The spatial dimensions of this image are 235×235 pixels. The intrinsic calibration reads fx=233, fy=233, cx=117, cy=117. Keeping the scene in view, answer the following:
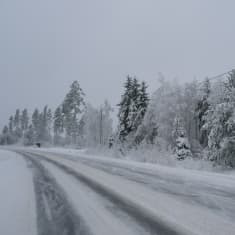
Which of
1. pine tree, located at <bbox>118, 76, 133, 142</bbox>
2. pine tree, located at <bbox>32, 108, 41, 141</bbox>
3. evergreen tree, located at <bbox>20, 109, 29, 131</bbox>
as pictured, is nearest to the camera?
pine tree, located at <bbox>118, 76, 133, 142</bbox>

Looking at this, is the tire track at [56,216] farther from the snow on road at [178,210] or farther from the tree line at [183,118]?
the tree line at [183,118]

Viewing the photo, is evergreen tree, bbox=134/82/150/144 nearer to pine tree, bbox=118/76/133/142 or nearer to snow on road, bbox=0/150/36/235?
pine tree, bbox=118/76/133/142

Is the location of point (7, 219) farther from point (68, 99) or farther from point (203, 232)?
point (68, 99)

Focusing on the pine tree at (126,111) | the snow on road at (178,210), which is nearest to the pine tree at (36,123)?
the pine tree at (126,111)

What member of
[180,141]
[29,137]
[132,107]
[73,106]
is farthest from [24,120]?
[180,141]

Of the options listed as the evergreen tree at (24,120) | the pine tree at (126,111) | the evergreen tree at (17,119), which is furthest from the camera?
the evergreen tree at (17,119)

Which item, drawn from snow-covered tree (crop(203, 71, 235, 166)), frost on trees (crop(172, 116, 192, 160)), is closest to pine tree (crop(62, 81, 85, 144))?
frost on trees (crop(172, 116, 192, 160))

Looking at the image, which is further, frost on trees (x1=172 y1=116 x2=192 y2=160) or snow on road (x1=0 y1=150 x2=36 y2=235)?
frost on trees (x1=172 y1=116 x2=192 y2=160)

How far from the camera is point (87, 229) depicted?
3.55 metres

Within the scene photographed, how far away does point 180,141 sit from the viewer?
22000 millimetres

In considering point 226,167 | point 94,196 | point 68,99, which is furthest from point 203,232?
point 68,99

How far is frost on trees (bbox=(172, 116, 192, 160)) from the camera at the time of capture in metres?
21.4

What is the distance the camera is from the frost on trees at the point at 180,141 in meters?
21.4

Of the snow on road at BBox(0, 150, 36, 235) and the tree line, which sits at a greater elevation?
Answer: the tree line
